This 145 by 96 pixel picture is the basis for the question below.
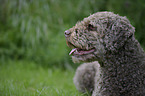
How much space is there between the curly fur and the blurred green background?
404 centimetres

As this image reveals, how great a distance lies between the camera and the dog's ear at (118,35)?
3068 mm

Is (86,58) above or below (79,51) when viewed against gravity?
below

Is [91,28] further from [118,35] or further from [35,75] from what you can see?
[35,75]

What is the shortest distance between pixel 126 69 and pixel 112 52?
362 millimetres

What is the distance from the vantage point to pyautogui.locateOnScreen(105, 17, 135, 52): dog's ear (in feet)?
10.1

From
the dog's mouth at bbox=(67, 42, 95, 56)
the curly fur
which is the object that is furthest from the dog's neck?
the dog's mouth at bbox=(67, 42, 95, 56)

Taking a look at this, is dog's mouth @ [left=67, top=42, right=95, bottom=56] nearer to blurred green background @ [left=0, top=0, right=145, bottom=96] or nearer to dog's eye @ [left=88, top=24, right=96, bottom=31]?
dog's eye @ [left=88, top=24, right=96, bottom=31]

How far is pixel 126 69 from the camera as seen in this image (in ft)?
10.4

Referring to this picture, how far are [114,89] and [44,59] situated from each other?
463 cm

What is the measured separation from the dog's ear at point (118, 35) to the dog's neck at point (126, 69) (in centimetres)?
11

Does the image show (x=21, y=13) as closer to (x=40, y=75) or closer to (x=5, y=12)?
(x=5, y=12)

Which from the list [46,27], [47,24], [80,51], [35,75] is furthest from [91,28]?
[47,24]

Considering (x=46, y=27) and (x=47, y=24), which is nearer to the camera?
(x=46, y=27)

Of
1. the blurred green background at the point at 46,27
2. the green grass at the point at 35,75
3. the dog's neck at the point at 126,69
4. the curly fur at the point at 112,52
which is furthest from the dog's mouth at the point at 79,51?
the blurred green background at the point at 46,27
